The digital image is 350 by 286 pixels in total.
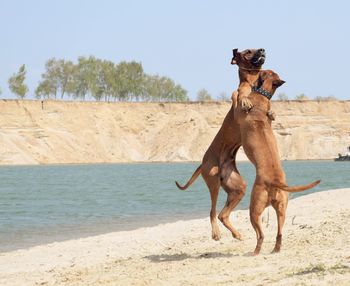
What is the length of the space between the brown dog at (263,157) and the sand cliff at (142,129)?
71794 millimetres

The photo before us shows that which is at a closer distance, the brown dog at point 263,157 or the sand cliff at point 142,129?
the brown dog at point 263,157

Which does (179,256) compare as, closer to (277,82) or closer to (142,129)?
(277,82)

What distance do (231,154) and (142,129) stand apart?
275 ft

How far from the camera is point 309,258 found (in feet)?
27.8

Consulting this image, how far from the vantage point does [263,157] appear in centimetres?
909

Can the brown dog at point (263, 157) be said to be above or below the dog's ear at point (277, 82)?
below

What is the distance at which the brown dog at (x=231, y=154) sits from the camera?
32.1ft

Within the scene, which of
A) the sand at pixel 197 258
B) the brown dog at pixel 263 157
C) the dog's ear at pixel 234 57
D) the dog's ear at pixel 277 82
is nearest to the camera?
the sand at pixel 197 258

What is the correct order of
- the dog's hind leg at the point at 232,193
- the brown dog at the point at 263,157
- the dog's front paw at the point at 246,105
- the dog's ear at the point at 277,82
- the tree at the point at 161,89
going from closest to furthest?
the brown dog at the point at 263,157, the dog's front paw at the point at 246,105, the dog's ear at the point at 277,82, the dog's hind leg at the point at 232,193, the tree at the point at 161,89

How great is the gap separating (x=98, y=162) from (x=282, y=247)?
7820 cm

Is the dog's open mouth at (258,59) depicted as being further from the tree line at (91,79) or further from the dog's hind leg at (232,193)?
the tree line at (91,79)

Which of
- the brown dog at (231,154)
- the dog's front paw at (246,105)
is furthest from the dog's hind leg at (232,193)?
the dog's front paw at (246,105)

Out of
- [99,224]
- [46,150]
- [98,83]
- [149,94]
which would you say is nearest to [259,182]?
[99,224]

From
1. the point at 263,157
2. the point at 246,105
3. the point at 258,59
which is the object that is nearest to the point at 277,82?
the point at 258,59
